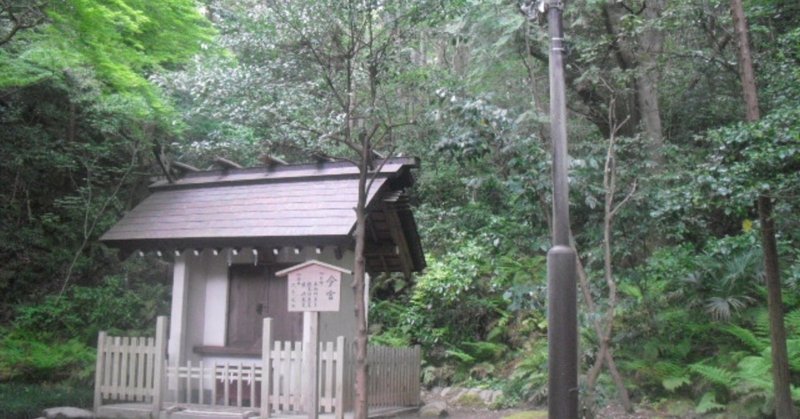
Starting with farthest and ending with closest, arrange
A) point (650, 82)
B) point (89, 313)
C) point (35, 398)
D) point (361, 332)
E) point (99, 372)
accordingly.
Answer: point (89, 313) < point (650, 82) < point (35, 398) < point (99, 372) < point (361, 332)

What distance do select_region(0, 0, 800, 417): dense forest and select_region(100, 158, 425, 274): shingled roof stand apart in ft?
3.29

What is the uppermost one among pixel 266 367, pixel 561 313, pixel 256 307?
pixel 256 307

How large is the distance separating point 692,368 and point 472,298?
21.8ft

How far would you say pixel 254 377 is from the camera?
1188cm

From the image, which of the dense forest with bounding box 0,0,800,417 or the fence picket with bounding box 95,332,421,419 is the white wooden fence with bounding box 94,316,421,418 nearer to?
the fence picket with bounding box 95,332,421,419

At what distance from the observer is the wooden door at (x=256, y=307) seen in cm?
1364

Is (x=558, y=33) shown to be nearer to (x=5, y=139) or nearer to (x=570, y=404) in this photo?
(x=570, y=404)

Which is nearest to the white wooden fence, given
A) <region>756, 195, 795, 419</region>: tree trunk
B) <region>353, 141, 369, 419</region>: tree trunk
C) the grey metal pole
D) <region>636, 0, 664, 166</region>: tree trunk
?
<region>353, 141, 369, 419</region>: tree trunk

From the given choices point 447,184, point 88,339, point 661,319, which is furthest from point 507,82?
point 88,339

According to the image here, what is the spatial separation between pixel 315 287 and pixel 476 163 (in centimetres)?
515

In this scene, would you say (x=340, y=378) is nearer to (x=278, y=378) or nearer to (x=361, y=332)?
(x=278, y=378)

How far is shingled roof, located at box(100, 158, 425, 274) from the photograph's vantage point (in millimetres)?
12727

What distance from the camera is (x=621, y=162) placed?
13.7 m

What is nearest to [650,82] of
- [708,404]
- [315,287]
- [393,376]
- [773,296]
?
[708,404]
